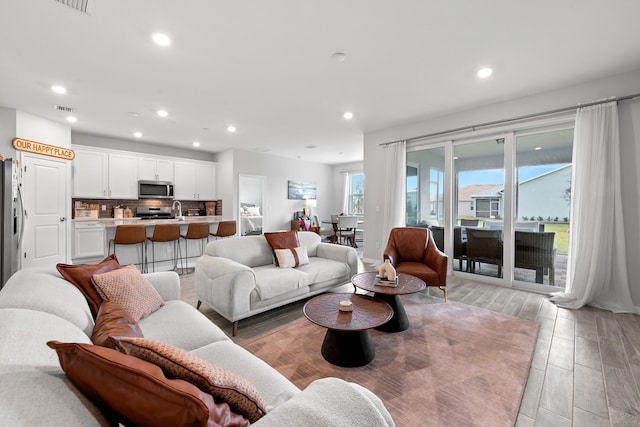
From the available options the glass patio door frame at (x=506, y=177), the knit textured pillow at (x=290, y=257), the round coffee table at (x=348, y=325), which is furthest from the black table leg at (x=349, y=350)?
the glass patio door frame at (x=506, y=177)

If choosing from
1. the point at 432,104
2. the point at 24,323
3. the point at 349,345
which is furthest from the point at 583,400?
the point at 432,104

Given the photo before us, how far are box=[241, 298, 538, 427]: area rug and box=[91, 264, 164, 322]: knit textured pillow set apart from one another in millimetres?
898

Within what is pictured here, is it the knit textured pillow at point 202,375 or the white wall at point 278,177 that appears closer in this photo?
the knit textured pillow at point 202,375

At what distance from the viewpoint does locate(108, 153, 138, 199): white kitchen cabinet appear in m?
5.94

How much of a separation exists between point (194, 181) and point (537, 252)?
7263 mm

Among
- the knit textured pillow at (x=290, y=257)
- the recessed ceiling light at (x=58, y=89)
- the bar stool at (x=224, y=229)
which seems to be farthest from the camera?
the bar stool at (x=224, y=229)

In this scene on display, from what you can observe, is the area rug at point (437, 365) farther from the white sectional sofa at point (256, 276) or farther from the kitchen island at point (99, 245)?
the kitchen island at point (99, 245)

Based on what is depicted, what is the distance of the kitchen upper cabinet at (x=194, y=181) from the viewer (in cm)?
692

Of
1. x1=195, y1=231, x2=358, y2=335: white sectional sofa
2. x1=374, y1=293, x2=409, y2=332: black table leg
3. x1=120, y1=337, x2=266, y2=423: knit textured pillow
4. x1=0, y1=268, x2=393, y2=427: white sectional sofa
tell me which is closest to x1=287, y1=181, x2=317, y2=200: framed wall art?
x1=195, y1=231, x2=358, y2=335: white sectional sofa

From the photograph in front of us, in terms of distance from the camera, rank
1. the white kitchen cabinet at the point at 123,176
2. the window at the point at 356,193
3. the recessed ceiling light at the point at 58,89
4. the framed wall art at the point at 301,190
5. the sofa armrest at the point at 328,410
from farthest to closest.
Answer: the window at the point at 356,193 < the framed wall art at the point at 301,190 < the white kitchen cabinet at the point at 123,176 < the recessed ceiling light at the point at 58,89 < the sofa armrest at the point at 328,410

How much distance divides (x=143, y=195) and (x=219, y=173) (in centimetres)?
193

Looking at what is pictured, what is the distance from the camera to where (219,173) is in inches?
299

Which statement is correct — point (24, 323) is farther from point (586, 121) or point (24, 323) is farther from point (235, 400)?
point (586, 121)

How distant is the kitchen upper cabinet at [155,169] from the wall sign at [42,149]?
3.96 feet
